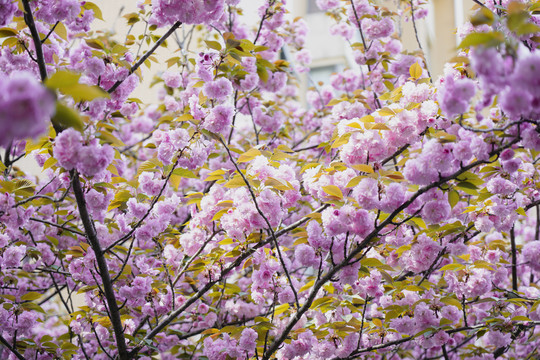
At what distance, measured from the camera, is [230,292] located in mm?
A: 2621

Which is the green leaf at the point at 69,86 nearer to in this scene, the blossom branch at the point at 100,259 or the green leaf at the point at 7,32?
the blossom branch at the point at 100,259

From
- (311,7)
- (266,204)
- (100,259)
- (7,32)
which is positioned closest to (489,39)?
(266,204)

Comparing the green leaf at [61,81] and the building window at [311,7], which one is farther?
the building window at [311,7]

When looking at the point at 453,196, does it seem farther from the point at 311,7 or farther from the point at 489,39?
the point at 311,7

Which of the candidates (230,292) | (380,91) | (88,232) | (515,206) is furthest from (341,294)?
(380,91)

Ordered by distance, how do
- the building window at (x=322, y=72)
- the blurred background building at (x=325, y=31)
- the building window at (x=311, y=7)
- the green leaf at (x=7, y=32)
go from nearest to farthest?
the green leaf at (x=7, y=32), the blurred background building at (x=325, y=31), the building window at (x=322, y=72), the building window at (x=311, y=7)

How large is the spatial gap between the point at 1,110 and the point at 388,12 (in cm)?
302

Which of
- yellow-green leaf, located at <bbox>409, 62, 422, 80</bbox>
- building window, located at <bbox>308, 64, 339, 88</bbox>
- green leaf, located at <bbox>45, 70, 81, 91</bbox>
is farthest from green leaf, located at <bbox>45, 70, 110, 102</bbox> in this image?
building window, located at <bbox>308, 64, 339, 88</bbox>

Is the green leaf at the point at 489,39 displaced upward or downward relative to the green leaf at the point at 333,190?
downward

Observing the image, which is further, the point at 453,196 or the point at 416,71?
the point at 416,71

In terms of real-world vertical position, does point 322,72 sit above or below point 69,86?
above

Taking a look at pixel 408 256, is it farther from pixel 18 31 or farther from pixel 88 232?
pixel 18 31

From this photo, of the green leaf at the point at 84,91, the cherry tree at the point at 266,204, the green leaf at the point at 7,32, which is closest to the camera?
the green leaf at the point at 84,91

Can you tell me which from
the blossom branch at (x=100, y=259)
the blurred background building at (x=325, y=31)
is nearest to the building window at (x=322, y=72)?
the blurred background building at (x=325, y=31)
